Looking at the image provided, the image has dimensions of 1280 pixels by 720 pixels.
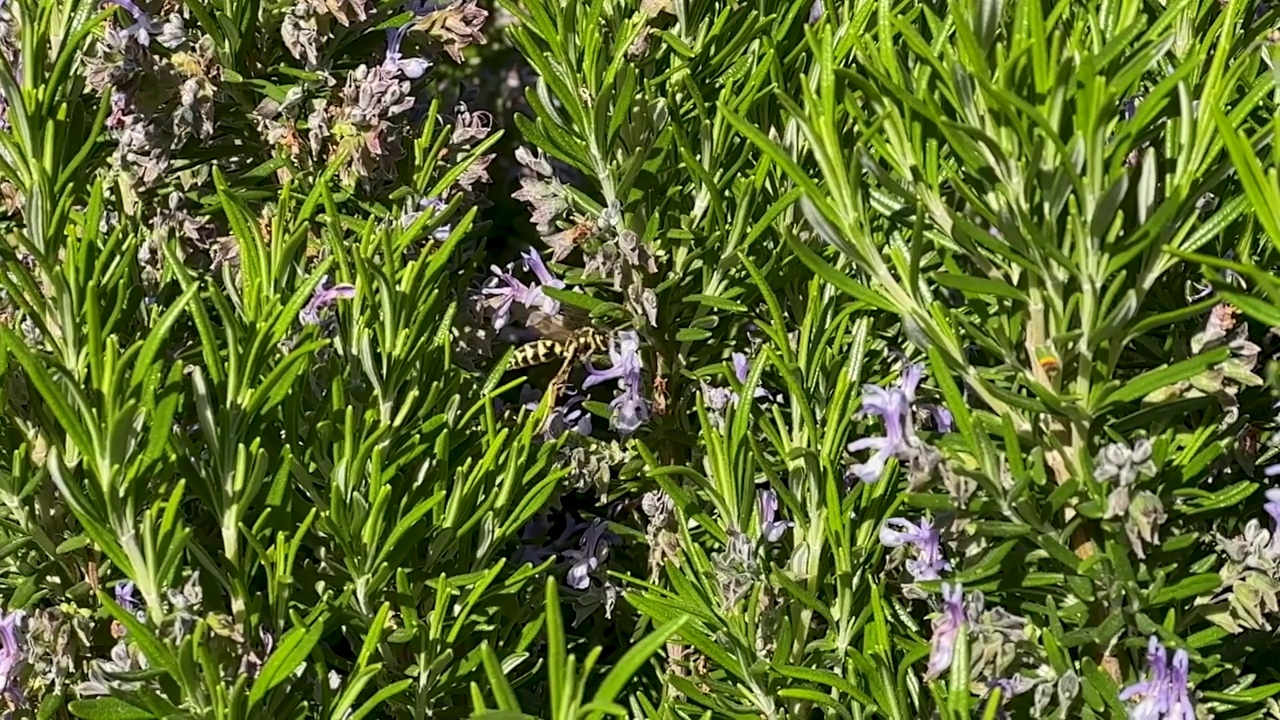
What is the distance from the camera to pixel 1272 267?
1.01 m

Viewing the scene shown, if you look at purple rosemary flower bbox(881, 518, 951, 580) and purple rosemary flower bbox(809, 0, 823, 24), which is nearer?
purple rosemary flower bbox(881, 518, 951, 580)

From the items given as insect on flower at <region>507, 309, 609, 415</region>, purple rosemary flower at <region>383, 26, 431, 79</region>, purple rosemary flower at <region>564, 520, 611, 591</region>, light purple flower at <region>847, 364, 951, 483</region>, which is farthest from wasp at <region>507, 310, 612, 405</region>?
light purple flower at <region>847, 364, 951, 483</region>

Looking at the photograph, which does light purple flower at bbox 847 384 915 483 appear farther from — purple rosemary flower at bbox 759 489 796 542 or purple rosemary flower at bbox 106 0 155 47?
purple rosemary flower at bbox 106 0 155 47

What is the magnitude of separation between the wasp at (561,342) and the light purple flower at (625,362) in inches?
1.1

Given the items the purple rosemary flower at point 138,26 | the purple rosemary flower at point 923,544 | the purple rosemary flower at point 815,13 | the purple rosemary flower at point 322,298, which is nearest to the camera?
the purple rosemary flower at point 923,544

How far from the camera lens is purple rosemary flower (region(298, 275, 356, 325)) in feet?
3.67

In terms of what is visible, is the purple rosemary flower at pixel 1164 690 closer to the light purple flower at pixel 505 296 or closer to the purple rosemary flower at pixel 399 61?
the light purple flower at pixel 505 296

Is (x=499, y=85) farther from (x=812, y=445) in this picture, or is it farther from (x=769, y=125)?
A: (x=812, y=445)

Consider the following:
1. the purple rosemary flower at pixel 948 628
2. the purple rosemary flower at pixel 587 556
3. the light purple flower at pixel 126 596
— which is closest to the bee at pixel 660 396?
the purple rosemary flower at pixel 587 556

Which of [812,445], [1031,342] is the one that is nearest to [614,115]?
[812,445]

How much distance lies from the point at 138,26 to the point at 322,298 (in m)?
0.37

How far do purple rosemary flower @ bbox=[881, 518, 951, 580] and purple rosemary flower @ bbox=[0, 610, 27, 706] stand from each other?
716 mm

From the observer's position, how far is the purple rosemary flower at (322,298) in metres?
1.12

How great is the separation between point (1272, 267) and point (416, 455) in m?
0.73
